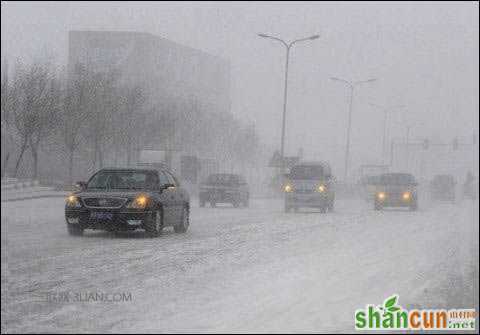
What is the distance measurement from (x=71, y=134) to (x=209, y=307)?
54.2 m

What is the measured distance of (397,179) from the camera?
45.0 metres

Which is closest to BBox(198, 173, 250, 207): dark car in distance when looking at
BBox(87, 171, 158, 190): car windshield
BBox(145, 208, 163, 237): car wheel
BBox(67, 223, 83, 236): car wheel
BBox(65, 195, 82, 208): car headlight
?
BBox(87, 171, 158, 190): car windshield

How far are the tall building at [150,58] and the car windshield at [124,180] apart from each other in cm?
11247

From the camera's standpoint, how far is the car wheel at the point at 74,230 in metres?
20.7

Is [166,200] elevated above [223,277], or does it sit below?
above

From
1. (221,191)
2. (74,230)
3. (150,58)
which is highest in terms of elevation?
(150,58)

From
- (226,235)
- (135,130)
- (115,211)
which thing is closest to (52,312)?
(115,211)

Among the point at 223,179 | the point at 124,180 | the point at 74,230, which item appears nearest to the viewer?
the point at 74,230

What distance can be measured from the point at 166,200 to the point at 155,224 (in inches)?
31.0

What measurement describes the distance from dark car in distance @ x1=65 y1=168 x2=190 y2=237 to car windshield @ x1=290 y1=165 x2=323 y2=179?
19.1 m

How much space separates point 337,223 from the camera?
2933 centimetres

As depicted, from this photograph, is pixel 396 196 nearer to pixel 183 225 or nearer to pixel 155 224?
pixel 183 225

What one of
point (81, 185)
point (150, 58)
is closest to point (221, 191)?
point (81, 185)

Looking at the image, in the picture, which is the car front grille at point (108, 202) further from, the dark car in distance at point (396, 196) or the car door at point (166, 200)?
the dark car in distance at point (396, 196)
